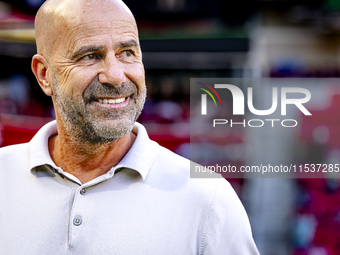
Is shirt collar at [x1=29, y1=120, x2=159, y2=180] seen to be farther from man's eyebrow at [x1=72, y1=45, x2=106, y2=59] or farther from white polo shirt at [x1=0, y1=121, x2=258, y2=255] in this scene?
man's eyebrow at [x1=72, y1=45, x2=106, y2=59]

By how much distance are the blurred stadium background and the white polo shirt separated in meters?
2.27

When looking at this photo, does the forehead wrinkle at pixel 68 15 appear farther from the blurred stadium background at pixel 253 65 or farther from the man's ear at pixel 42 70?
the blurred stadium background at pixel 253 65

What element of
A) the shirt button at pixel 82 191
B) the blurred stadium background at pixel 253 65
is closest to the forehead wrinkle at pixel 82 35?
the shirt button at pixel 82 191

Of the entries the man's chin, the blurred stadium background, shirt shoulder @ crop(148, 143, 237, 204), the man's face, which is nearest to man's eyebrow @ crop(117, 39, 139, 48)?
the man's face

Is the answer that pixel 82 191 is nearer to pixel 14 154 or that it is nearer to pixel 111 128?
pixel 111 128

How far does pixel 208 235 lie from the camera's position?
100cm

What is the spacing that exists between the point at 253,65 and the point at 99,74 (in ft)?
9.38

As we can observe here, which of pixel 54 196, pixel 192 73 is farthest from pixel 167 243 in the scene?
pixel 192 73

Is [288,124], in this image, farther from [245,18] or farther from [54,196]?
[54,196]

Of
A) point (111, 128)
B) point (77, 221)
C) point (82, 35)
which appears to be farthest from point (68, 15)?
point (77, 221)

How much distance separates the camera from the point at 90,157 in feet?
3.64

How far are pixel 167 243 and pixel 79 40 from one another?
648 millimetres

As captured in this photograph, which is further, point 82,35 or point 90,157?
point 90,157

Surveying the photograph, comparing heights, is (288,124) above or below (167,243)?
above
